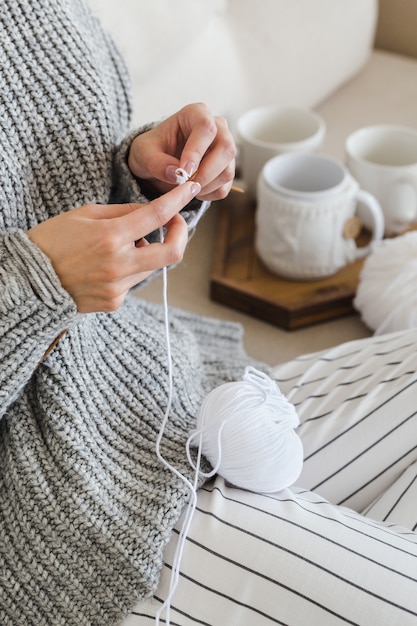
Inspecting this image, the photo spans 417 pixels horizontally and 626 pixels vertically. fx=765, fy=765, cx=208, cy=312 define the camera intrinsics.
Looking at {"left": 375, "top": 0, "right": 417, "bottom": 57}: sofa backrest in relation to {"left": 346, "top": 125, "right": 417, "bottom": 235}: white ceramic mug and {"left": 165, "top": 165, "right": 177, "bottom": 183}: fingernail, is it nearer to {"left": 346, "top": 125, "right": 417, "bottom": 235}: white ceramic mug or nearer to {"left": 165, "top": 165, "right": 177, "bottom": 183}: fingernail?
{"left": 346, "top": 125, "right": 417, "bottom": 235}: white ceramic mug

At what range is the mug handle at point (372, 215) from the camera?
4.02 ft

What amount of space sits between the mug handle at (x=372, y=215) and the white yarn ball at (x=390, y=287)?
2.6 inches

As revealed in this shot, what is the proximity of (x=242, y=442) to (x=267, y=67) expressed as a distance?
1.01 meters

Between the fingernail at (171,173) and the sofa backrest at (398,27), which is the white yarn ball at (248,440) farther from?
the sofa backrest at (398,27)

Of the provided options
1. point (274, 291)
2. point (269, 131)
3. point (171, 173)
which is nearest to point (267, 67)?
point (269, 131)

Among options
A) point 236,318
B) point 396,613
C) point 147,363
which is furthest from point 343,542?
point 236,318

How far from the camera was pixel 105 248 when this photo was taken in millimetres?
588

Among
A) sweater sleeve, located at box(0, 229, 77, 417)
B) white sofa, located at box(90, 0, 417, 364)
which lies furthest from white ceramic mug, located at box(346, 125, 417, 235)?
sweater sleeve, located at box(0, 229, 77, 417)

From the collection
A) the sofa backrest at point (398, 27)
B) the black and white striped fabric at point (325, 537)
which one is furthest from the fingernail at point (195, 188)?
the sofa backrest at point (398, 27)

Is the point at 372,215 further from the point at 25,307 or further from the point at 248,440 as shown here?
the point at 25,307

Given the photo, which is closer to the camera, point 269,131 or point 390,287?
point 390,287

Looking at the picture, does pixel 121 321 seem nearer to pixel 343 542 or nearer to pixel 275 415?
pixel 275 415

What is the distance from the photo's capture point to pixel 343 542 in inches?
26.3

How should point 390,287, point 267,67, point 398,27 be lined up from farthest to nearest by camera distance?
point 398,27 < point 267,67 < point 390,287
